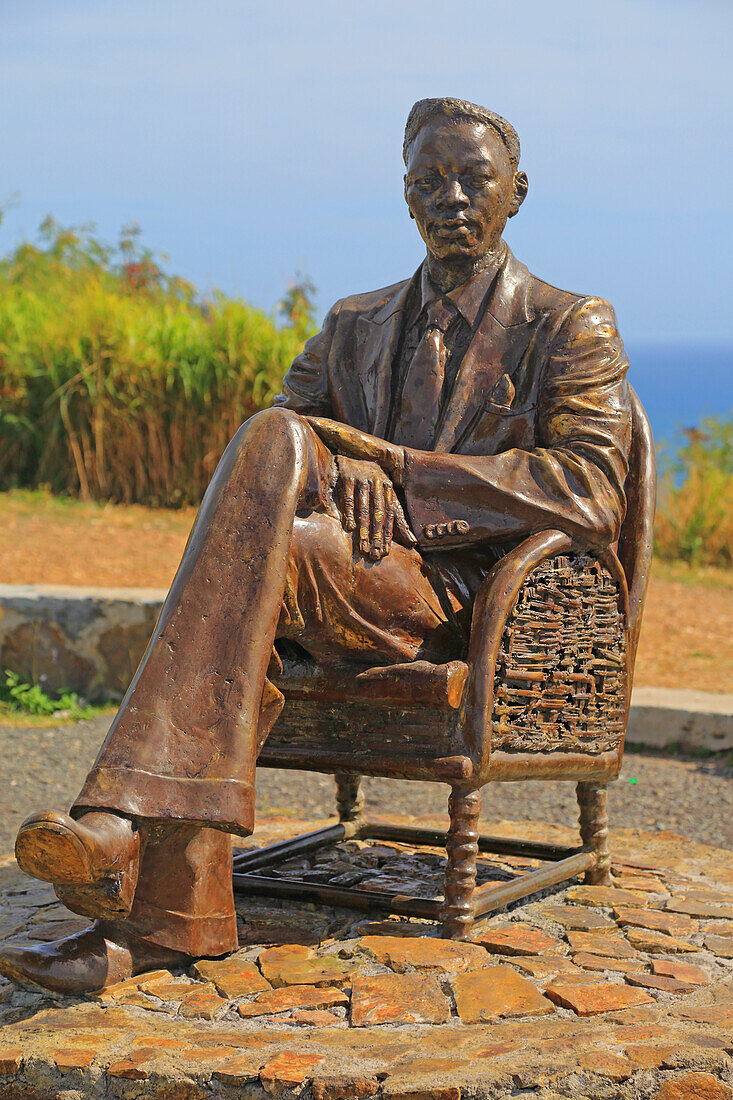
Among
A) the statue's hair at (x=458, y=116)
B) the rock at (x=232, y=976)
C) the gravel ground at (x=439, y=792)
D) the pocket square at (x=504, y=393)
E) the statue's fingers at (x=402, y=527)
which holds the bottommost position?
the gravel ground at (x=439, y=792)

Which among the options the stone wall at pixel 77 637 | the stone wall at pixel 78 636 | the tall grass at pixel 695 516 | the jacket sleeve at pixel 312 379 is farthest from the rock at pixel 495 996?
the tall grass at pixel 695 516

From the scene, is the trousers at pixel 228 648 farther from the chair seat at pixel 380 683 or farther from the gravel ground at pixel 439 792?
the gravel ground at pixel 439 792

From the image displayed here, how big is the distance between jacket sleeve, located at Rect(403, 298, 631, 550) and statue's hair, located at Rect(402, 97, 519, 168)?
0.50 metres

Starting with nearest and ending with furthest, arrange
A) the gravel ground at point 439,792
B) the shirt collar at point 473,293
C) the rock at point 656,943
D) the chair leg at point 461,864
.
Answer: the chair leg at point 461,864
the rock at point 656,943
the shirt collar at point 473,293
the gravel ground at point 439,792

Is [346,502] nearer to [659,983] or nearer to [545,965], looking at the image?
[545,965]

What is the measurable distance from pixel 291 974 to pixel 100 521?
20.9 feet

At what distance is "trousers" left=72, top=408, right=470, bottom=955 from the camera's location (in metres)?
2.66

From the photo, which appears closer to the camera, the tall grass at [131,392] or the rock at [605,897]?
the rock at [605,897]

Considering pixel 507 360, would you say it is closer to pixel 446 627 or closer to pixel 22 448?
pixel 446 627

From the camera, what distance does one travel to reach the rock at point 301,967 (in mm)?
2844

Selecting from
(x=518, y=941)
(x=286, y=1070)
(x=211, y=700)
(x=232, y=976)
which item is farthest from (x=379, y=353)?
(x=286, y=1070)

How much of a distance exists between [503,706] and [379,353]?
1040 millimetres

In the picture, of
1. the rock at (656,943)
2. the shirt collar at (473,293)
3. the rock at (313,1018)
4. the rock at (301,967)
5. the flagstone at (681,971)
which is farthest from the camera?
the shirt collar at (473,293)

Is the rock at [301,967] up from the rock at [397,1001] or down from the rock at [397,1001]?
down
